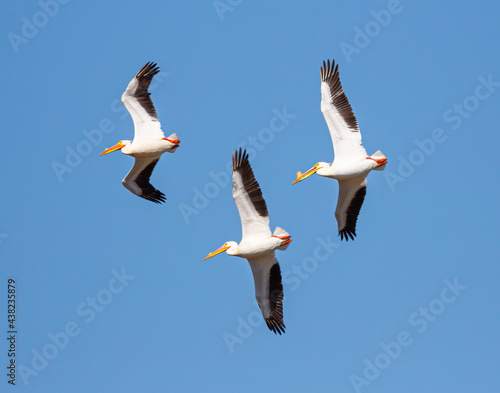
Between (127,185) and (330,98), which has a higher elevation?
(127,185)

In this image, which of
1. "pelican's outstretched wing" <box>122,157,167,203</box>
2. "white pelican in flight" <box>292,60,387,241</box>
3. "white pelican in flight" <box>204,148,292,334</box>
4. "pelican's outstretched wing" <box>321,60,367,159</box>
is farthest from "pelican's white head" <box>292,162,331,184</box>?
"pelican's outstretched wing" <box>122,157,167,203</box>

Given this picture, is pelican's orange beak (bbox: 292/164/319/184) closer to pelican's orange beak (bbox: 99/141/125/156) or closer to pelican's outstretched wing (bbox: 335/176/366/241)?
pelican's outstretched wing (bbox: 335/176/366/241)

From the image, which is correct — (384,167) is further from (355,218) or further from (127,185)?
(127,185)

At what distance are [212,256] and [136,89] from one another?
4189 millimetres

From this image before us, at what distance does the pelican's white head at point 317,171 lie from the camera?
2028cm

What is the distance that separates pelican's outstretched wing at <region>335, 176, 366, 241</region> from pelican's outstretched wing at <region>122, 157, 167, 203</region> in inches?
171

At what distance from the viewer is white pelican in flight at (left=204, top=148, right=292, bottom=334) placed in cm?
1809

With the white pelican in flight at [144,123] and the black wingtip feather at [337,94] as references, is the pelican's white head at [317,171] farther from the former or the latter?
the white pelican in flight at [144,123]

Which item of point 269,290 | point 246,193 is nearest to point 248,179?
point 246,193

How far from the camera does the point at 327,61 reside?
20.4 metres

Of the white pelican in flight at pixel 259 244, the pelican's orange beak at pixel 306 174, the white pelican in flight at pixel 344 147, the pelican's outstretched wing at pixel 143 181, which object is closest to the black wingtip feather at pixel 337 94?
the white pelican in flight at pixel 344 147

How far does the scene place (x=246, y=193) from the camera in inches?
712

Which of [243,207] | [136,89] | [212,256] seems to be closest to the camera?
[243,207]

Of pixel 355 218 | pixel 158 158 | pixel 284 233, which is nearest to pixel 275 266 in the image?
pixel 284 233
